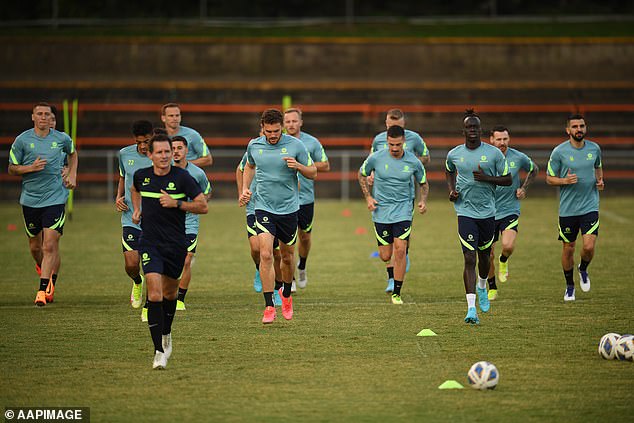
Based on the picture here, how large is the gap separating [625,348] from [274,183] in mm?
4163

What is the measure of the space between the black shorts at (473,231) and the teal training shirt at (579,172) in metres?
1.90

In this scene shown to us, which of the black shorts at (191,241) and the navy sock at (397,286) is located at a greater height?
the black shorts at (191,241)

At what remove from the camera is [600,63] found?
33.4 metres

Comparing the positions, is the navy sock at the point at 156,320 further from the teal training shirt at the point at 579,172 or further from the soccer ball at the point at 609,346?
the teal training shirt at the point at 579,172

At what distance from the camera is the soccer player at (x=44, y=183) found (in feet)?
42.6

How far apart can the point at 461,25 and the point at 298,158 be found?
82.7 ft

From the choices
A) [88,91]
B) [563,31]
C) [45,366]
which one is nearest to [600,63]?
[563,31]

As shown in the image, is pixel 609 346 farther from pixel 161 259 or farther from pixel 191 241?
pixel 191 241

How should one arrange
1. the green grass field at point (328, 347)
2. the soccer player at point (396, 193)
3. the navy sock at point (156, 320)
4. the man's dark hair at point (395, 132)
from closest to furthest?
the green grass field at point (328, 347) < the navy sock at point (156, 320) < the man's dark hair at point (395, 132) < the soccer player at point (396, 193)

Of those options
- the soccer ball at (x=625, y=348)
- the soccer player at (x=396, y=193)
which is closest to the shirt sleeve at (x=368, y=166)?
the soccer player at (x=396, y=193)

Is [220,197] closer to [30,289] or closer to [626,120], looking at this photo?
[626,120]

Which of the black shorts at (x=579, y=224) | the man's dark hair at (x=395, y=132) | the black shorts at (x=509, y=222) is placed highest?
the man's dark hair at (x=395, y=132)

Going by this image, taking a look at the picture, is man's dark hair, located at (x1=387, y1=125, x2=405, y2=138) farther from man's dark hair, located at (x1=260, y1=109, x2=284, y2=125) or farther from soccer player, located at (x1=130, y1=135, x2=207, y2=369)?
soccer player, located at (x1=130, y1=135, x2=207, y2=369)

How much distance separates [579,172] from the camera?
43.3 feet
